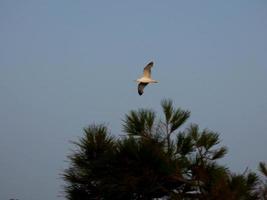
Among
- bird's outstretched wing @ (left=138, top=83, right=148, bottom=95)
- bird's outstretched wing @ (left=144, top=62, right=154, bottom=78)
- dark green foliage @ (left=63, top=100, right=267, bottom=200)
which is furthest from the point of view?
bird's outstretched wing @ (left=138, top=83, right=148, bottom=95)

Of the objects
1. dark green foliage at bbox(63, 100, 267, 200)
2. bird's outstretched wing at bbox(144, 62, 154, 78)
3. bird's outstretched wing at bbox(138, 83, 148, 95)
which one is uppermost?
bird's outstretched wing at bbox(144, 62, 154, 78)

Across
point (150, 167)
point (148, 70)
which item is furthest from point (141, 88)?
point (150, 167)

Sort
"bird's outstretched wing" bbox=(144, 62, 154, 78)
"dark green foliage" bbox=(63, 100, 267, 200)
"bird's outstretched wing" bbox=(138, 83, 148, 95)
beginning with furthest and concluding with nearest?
"bird's outstretched wing" bbox=(138, 83, 148, 95), "bird's outstretched wing" bbox=(144, 62, 154, 78), "dark green foliage" bbox=(63, 100, 267, 200)

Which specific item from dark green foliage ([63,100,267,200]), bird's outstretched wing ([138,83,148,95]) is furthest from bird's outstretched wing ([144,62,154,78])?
dark green foliage ([63,100,267,200])

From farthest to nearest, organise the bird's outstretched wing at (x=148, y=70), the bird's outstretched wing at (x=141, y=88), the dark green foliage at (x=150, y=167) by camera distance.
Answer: the bird's outstretched wing at (x=141, y=88) → the bird's outstretched wing at (x=148, y=70) → the dark green foliage at (x=150, y=167)

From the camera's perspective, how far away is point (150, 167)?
7.04m

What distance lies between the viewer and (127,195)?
7.00m

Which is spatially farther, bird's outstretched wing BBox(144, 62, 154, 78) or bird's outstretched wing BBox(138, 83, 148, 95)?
bird's outstretched wing BBox(138, 83, 148, 95)

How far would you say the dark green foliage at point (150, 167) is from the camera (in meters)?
6.95

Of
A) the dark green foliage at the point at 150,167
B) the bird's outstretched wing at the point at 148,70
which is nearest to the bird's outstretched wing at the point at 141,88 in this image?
the bird's outstretched wing at the point at 148,70

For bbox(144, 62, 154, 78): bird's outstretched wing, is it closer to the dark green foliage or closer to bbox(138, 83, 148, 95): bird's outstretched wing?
bbox(138, 83, 148, 95): bird's outstretched wing

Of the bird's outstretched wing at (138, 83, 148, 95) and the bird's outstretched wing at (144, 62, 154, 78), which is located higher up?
the bird's outstretched wing at (144, 62, 154, 78)

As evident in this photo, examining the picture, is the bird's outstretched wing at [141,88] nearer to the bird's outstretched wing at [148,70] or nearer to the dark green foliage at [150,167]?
the bird's outstretched wing at [148,70]

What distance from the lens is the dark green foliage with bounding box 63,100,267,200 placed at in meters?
6.95
